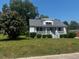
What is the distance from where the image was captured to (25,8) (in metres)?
72.3

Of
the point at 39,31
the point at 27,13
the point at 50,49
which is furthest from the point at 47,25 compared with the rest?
the point at 50,49

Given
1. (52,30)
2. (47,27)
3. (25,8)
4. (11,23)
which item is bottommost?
(52,30)

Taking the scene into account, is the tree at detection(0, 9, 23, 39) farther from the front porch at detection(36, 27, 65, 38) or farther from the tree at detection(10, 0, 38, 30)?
the tree at detection(10, 0, 38, 30)

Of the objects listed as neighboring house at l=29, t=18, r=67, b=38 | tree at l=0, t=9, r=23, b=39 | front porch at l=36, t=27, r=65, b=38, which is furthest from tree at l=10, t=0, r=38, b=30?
tree at l=0, t=9, r=23, b=39

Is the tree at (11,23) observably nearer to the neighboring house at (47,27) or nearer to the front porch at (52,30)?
the neighboring house at (47,27)

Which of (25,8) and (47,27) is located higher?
(25,8)

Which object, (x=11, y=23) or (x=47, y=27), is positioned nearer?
(x=11, y=23)

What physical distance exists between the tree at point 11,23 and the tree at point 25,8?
36.2 metres

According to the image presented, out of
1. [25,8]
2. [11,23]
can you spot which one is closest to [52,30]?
[11,23]

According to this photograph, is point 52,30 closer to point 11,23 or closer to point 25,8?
point 11,23

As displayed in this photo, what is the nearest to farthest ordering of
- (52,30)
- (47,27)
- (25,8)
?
1. (47,27)
2. (52,30)
3. (25,8)

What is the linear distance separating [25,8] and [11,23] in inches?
1576

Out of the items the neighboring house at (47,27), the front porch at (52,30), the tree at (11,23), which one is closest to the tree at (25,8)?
the neighboring house at (47,27)

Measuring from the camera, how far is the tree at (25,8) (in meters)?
71.0
